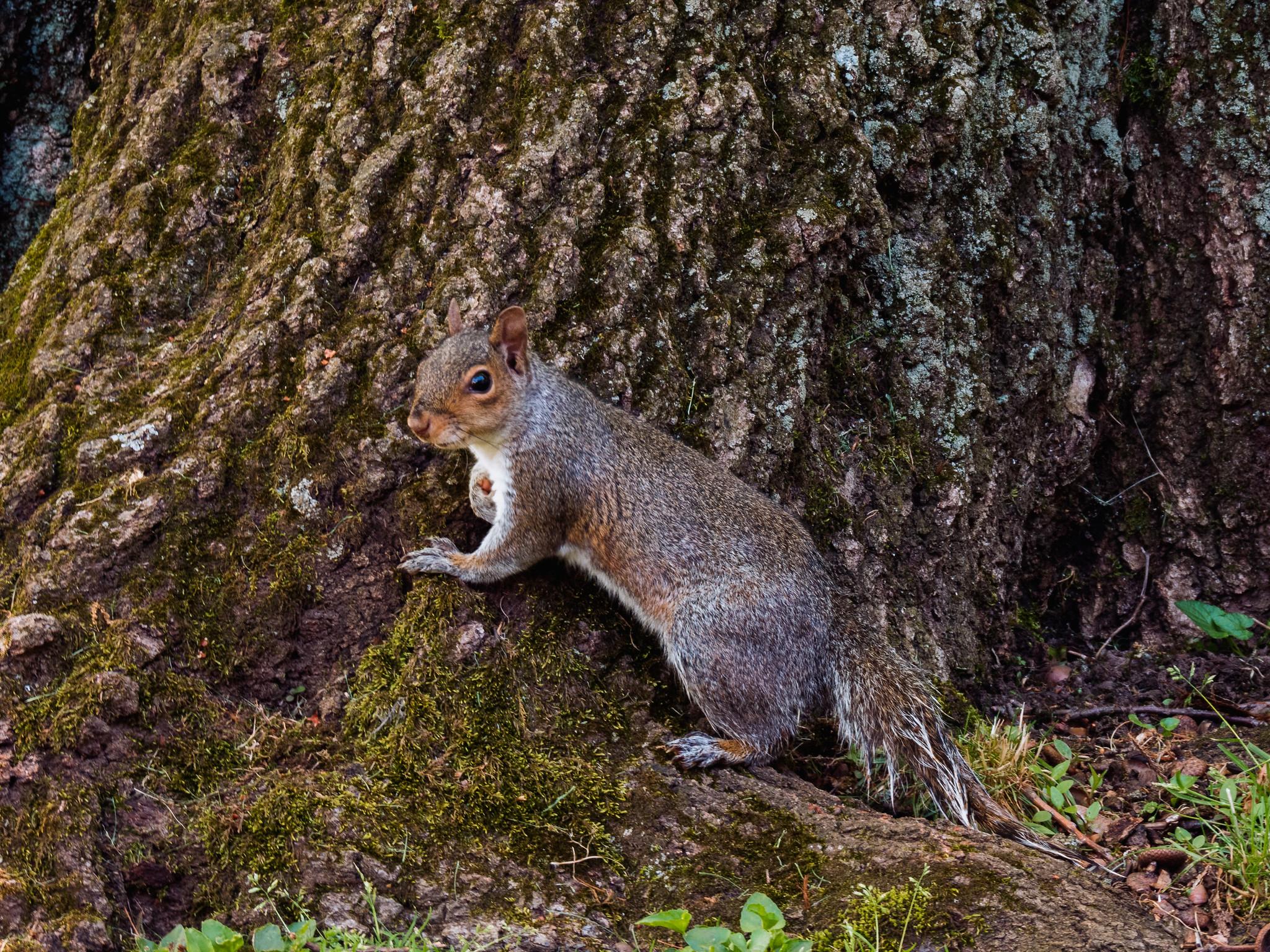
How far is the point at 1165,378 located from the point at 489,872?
3.30 metres

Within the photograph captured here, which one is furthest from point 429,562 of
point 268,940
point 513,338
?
point 268,940

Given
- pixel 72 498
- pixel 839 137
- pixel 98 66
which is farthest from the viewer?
pixel 98 66

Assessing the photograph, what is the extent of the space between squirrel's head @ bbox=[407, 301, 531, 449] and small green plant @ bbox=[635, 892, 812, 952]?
1566mm

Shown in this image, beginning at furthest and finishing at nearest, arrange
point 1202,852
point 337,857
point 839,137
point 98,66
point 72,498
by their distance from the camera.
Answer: point 98,66 < point 839,137 < point 72,498 < point 1202,852 < point 337,857

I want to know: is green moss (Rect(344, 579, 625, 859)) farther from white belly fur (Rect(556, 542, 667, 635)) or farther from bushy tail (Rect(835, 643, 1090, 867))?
bushy tail (Rect(835, 643, 1090, 867))

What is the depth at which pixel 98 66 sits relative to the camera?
4.84m

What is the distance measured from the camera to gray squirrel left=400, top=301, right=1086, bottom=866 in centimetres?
335

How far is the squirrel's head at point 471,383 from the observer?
3328 millimetres

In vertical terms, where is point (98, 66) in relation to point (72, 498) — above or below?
above

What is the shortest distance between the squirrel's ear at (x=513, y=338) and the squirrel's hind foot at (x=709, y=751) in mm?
1266

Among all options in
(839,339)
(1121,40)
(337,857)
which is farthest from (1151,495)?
(337,857)

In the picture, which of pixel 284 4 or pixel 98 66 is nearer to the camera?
pixel 284 4

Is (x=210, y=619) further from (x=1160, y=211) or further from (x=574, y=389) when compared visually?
(x=1160, y=211)

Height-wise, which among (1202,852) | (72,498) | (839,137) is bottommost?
(1202,852)
